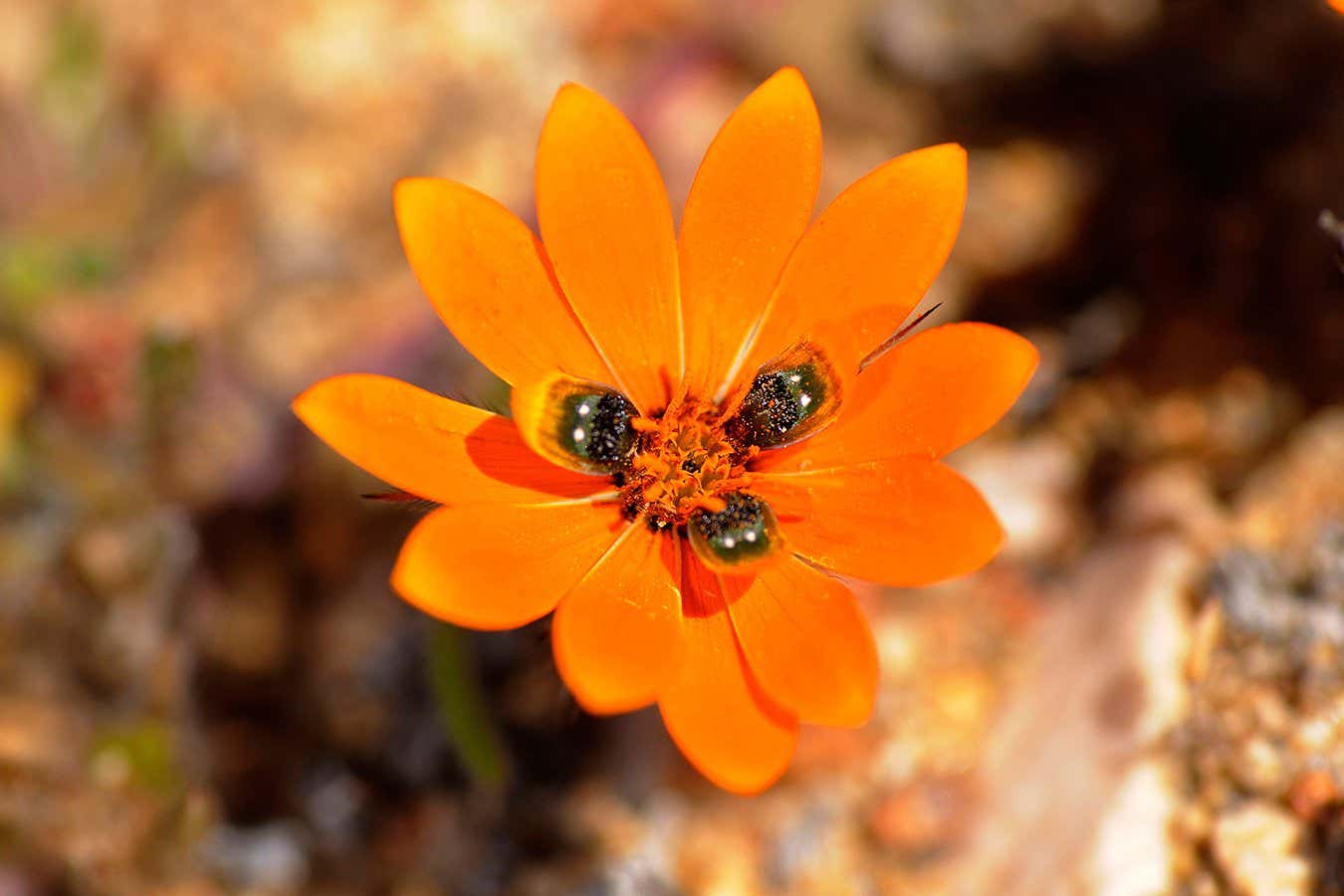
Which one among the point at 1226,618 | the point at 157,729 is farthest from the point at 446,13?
the point at 1226,618

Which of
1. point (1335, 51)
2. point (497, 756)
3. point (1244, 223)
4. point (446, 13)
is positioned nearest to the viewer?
point (497, 756)

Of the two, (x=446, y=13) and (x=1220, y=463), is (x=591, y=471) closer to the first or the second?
(x=1220, y=463)

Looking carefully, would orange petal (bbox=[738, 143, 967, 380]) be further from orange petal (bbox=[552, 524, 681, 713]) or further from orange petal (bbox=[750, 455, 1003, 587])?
orange petal (bbox=[552, 524, 681, 713])

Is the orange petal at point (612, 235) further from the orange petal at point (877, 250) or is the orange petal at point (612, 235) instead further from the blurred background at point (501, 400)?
the blurred background at point (501, 400)

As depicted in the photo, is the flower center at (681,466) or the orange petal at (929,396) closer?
the orange petal at (929,396)

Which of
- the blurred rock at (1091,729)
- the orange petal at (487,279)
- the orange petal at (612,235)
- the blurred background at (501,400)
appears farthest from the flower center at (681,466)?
the blurred rock at (1091,729)

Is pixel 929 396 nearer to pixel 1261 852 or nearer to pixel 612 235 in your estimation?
pixel 612 235

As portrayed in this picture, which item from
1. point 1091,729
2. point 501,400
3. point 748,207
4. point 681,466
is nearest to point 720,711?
point 681,466
